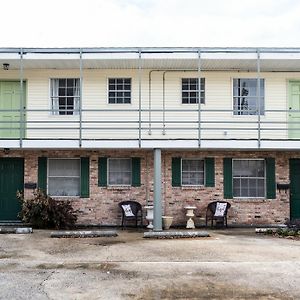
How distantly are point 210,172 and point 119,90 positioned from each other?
4098 mm

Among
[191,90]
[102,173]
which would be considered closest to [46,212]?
[102,173]

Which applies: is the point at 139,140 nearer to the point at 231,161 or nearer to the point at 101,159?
the point at 101,159

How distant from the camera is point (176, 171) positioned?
16156 millimetres

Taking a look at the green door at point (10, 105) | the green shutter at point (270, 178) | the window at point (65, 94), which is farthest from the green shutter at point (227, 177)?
the green door at point (10, 105)

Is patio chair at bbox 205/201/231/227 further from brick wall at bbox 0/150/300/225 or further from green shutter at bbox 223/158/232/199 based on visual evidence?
green shutter at bbox 223/158/232/199

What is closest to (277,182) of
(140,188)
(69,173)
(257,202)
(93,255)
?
(257,202)

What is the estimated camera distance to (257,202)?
16.2 meters

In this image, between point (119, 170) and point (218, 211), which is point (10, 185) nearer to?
point (119, 170)

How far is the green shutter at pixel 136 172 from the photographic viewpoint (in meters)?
16.1

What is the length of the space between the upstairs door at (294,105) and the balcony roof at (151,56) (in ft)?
3.18

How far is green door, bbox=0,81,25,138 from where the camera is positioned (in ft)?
53.3

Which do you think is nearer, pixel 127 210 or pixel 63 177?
pixel 127 210

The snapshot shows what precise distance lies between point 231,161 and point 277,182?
1.68 metres

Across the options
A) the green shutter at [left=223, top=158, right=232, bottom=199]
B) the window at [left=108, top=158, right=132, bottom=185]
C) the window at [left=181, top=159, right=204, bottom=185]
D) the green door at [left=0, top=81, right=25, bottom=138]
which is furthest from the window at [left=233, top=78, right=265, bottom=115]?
the green door at [left=0, top=81, right=25, bottom=138]
